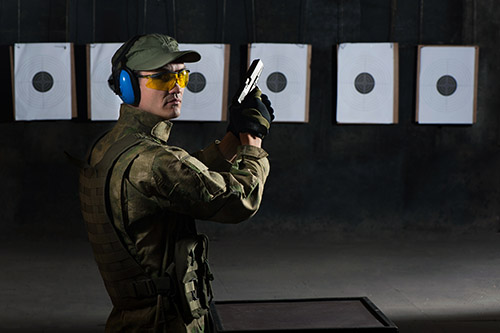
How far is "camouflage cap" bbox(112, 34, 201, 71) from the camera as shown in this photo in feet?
5.39

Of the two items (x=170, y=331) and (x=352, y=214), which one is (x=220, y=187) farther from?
(x=352, y=214)

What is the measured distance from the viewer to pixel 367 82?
5.46 metres

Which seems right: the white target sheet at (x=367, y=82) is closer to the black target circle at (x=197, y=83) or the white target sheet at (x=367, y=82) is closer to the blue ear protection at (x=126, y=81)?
the black target circle at (x=197, y=83)

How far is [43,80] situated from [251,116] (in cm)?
393

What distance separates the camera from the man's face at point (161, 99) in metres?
1.69

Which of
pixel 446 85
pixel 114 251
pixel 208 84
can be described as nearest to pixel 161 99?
pixel 114 251

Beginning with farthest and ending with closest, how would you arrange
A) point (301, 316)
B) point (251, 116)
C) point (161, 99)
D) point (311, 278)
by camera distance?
point (311, 278)
point (301, 316)
point (251, 116)
point (161, 99)

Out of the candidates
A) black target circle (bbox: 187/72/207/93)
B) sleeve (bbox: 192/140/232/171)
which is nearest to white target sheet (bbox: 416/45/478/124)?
black target circle (bbox: 187/72/207/93)

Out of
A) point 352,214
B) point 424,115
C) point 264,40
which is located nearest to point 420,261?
point 352,214

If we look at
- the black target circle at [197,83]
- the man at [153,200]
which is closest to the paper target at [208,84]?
the black target circle at [197,83]

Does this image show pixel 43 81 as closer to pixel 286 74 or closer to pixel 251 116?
pixel 286 74

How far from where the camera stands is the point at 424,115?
18.1 ft

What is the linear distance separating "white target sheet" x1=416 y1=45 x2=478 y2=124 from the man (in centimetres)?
406

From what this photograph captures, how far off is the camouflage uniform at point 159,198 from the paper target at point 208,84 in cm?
369
